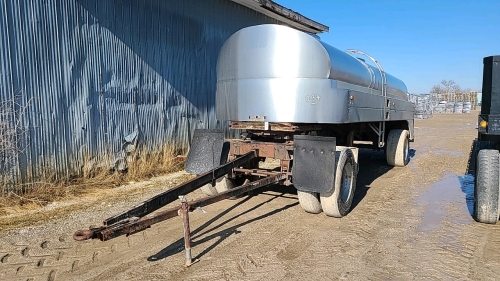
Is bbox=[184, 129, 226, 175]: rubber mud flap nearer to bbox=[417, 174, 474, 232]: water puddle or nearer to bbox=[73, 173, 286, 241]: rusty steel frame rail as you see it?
bbox=[73, 173, 286, 241]: rusty steel frame rail

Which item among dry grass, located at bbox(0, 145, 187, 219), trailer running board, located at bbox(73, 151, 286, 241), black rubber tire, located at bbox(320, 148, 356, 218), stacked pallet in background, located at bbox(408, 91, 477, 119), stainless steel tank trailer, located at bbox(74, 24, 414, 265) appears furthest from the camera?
stacked pallet in background, located at bbox(408, 91, 477, 119)

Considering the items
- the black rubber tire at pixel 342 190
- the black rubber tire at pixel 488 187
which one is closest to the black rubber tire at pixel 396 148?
the black rubber tire at pixel 342 190

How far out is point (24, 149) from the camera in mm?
6102

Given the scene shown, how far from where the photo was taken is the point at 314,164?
4.84m

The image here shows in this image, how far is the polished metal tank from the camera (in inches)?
200

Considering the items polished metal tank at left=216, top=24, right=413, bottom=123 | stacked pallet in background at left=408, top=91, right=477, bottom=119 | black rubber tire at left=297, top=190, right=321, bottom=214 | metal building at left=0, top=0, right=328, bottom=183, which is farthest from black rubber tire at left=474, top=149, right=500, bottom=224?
stacked pallet in background at left=408, top=91, right=477, bottom=119

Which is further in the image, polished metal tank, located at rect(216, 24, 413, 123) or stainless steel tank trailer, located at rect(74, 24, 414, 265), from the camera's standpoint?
polished metal tank, located at rect(216, 24, 413, 123)

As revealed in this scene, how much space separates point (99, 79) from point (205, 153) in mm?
3339

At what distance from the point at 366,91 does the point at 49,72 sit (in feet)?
19.9

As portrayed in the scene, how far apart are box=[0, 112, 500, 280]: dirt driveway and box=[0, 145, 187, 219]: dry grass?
2.77 ft

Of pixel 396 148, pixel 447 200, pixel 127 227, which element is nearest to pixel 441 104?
pixel 396 148

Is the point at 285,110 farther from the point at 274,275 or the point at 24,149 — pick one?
the point at 24,149

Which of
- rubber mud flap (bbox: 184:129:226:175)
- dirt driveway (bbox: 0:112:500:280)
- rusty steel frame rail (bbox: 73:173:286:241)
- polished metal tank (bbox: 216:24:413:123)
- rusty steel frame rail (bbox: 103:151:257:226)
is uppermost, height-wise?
polished metal tank (bbox: 216:24:413:123)

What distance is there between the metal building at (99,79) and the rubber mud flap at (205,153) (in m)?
2.73
